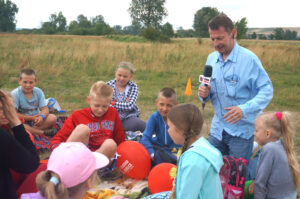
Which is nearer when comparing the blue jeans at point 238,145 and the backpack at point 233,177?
the backpack at point 233,177

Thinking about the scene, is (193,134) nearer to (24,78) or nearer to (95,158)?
(95,158)

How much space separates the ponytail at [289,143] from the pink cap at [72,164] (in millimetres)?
1842

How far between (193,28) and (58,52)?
50054 mm

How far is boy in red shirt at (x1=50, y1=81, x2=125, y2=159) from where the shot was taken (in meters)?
3.47

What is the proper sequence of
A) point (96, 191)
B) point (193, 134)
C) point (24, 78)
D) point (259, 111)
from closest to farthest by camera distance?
point (193, 134)
point (259, 111)
point (96, 191)
point (24, 78)

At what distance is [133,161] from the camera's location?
11.1 ft

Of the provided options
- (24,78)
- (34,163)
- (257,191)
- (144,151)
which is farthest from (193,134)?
(24,78)

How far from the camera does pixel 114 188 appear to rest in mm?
3297

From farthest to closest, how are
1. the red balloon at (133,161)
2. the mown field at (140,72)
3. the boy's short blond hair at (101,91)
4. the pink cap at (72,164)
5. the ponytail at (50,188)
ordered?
the mown field at (140,72)
the boy's short blond hair at (101,91)
the red balloon at (133,161)
the pink cap at (72,164)
the ponytail at (50,188)

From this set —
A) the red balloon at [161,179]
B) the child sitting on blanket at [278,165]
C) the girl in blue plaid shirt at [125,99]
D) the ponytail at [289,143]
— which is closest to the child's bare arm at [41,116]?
the girl in blue plaid shirt at [125,99]

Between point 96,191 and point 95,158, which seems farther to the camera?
point 96,191

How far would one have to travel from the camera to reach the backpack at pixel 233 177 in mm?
2693

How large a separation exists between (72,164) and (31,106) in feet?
11.7

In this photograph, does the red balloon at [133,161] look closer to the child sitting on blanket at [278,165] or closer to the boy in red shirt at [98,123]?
the boy in red shirt at [98,123]
